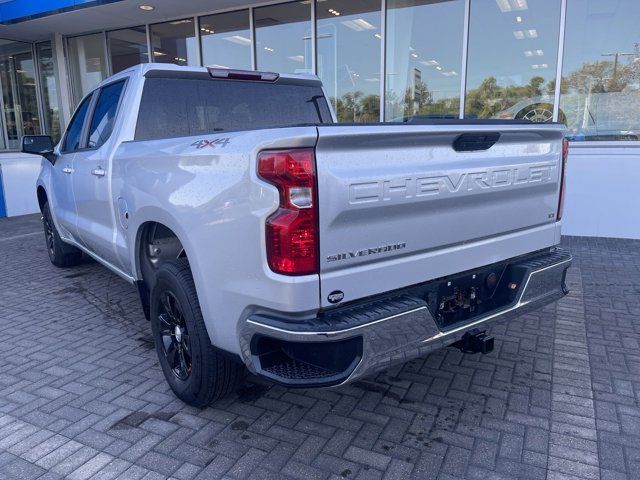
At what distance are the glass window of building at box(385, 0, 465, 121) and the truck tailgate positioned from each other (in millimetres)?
5563

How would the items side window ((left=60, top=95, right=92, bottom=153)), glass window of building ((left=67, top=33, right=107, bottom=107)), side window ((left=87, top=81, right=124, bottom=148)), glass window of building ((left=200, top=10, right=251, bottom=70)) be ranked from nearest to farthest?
side window ((left=87, top=81, right=124, bottom=148)), side window ((left=60, top=95, right=92, bottom=153)), glass window of building ((left=200, top=10, right=251, bottom=70)), glass window of building ((left=67, top=33, right=107, bottom=107))

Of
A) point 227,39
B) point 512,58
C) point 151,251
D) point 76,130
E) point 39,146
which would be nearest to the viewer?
point 151,251

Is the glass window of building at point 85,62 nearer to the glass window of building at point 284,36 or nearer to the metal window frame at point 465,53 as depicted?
the glass window of building at point 284,36

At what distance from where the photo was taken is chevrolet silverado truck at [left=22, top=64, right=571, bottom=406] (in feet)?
7.02

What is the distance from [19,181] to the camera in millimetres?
10867

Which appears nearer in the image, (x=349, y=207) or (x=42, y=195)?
(x=349, y=207)

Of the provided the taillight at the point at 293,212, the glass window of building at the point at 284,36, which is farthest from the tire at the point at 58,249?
the glass window of building at the point at 284,36

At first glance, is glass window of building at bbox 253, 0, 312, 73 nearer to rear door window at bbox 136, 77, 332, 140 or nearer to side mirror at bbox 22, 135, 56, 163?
side mirror at bbox 22, 135, 56, 163

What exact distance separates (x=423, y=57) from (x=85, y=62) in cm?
870

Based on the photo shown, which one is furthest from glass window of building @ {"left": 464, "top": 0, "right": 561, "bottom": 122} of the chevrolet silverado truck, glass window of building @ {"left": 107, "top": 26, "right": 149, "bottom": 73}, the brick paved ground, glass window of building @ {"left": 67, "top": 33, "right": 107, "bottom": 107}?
glass window of building @ {"left": 67, "top": 33, "right": 107, "bottom": 107}

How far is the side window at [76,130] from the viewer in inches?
188

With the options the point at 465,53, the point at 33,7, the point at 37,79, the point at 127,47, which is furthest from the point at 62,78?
the point at 465,53

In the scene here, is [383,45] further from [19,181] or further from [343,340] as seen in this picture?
[19,181]

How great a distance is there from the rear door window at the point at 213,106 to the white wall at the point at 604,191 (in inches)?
198
